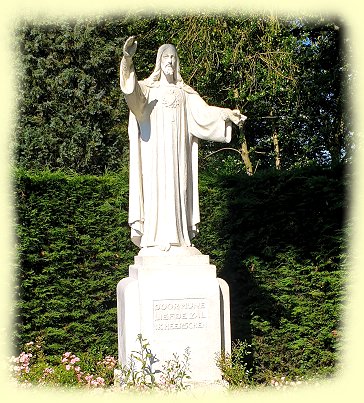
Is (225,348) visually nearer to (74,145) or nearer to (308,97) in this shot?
(308,97)

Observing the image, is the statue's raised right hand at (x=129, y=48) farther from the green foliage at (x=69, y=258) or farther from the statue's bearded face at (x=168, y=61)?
the green foliage at (x=69, y=258)

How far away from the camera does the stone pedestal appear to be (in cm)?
697

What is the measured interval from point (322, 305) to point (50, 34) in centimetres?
1101

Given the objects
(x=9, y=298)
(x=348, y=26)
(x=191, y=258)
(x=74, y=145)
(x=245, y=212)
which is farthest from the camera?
(x=74, y=145)

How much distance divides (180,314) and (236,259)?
126 inches

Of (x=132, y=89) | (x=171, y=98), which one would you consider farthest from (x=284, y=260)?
(x=132, y=89)

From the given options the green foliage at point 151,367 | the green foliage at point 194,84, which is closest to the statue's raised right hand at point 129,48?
the green foliage at point 151,367

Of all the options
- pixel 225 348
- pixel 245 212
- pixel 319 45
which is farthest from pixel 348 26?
pixel 225 348

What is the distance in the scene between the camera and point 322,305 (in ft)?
31.8

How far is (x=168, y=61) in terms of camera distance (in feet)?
24.8

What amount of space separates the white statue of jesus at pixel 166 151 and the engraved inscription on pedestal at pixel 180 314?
25.4 inches

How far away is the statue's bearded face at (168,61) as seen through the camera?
24.8ft

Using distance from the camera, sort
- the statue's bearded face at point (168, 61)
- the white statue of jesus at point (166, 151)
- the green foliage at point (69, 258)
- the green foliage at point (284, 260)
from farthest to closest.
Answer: the green foliage at point (284, 260), the green foliage at point (69, 258), the statue's bearded face at point (168, 61), the white statue of jesus at point (166, 151)

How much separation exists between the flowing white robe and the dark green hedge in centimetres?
242
